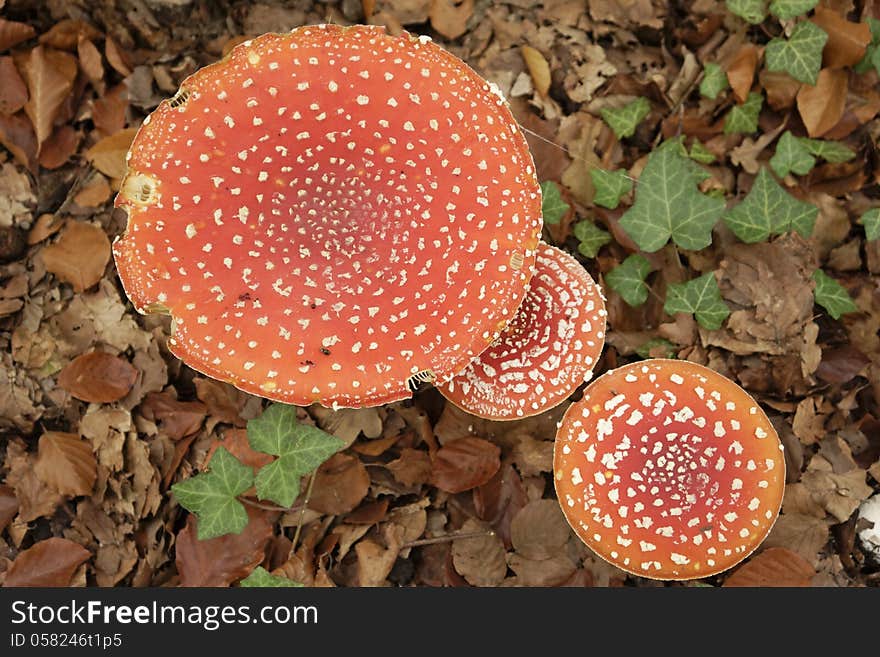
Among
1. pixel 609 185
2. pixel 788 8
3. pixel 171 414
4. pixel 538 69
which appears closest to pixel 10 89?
pixel 171 414

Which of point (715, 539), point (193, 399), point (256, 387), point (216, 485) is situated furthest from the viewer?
point (193, 399)

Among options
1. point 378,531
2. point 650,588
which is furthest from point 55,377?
point 650,588

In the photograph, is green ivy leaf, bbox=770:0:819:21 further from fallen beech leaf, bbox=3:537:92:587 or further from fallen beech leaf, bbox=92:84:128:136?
fallen beech leaf, bbox=3:537:92:587

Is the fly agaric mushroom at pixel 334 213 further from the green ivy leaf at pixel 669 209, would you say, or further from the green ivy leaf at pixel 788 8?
the green ivy leaf at pixel 788 8

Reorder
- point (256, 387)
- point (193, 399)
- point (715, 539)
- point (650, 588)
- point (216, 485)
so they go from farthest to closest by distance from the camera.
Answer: point (193, 399) → point (650, 588) → point (216, 485) → point (715, 539) → point (256, 387)

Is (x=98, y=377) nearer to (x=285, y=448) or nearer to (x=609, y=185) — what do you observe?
(x=285, y=448)

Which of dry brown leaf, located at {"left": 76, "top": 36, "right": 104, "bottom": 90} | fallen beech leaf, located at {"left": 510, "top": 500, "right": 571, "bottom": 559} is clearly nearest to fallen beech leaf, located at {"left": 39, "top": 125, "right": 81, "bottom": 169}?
dry brown leaf, located at {"left": 76, "top": 36, "right": 104, "bottom": 90}

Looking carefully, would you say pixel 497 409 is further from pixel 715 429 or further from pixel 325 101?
pixel 325 101
